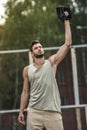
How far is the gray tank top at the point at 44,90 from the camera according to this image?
5527mm

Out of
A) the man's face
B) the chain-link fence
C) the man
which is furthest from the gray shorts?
the chain-link fence

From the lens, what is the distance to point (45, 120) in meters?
5.57

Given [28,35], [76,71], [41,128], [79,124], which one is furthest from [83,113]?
[28,35]

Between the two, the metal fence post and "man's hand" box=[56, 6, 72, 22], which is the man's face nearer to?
"man's hand" box=[56, 6, 72, 22]

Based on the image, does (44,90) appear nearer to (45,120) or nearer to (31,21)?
(45,120)

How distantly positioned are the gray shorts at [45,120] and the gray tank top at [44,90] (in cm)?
6

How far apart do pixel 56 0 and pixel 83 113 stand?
86.8 ft

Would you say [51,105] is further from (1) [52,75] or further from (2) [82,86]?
(2) [82,86]

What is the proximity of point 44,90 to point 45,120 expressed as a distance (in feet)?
1.06

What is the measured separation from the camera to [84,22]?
33.6m

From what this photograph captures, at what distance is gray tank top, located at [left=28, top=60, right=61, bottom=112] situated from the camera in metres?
5.53

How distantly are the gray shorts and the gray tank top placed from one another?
58 mm

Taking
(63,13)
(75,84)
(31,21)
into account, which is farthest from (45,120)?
(31,21)

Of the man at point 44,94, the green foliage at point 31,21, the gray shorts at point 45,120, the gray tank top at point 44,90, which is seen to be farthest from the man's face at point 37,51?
the green foliage at point 31,21
